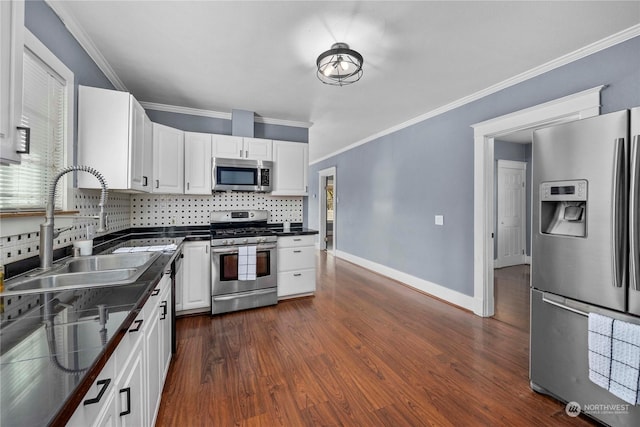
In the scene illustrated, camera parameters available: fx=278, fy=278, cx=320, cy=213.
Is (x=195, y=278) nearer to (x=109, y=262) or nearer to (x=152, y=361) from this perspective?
(x=109, y=262)

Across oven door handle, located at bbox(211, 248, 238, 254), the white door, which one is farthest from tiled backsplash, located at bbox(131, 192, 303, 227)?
the white door

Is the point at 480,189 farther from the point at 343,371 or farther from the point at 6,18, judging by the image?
the point at 6,18

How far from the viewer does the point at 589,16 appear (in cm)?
194

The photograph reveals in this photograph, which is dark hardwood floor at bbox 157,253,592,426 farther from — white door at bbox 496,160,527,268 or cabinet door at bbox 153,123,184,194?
white door at bbox 496,160,527,268

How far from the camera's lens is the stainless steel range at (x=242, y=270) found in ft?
10.5

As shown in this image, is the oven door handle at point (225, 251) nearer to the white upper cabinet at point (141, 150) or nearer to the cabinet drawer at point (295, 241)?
the cabinet drawer at point (295, 241)

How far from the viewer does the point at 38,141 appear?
1662 millimetres

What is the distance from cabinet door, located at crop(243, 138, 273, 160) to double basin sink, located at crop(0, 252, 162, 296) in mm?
1961

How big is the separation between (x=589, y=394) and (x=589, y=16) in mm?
2462

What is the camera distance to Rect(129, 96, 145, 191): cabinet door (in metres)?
2.20

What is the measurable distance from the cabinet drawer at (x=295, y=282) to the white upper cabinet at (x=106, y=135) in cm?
206

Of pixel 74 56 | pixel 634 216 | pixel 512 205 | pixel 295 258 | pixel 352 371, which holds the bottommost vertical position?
pixel 352 371

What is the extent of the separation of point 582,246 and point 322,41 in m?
2.28

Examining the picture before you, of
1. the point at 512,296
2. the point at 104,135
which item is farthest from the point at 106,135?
the point at 512,296
